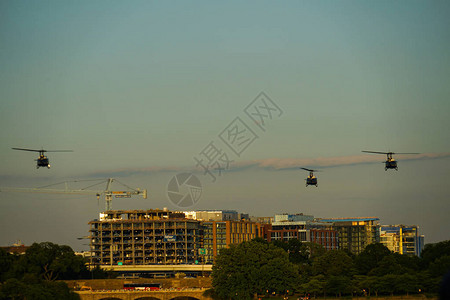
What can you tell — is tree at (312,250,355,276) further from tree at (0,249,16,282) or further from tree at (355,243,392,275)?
tree at (0,249,16,282)

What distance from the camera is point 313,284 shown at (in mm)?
123812

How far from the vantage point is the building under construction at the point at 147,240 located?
192 meters

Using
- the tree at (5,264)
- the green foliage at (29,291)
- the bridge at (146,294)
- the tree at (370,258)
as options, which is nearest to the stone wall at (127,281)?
the bridge at (146,294)

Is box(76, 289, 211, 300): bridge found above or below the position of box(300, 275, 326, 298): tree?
below

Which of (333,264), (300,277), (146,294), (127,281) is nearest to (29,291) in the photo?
(146,294)

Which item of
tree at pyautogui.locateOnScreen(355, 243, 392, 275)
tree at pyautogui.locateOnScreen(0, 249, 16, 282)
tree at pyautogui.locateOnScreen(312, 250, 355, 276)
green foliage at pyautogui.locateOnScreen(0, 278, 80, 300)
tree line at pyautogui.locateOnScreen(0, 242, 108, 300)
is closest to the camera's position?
green foliage at pyautogui.locateOnScreen(0, 278, 80, 300)

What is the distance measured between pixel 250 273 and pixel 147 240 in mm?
73770

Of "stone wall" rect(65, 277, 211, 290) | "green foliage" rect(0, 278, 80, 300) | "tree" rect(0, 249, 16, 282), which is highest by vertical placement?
"tree" rect(0, 249, 16, 282)

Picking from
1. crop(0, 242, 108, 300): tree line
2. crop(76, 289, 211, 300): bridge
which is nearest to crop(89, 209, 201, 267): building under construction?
crop(0, 242, 108, 300): tree line

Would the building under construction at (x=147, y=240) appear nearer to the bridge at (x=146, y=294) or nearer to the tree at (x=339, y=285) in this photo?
the bridge at (x=146, y=294)

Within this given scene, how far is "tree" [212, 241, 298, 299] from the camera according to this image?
123 m

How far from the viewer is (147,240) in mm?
193750

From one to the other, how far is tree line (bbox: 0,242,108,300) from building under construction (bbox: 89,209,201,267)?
125 ft

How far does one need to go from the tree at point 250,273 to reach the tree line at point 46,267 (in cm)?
2507
